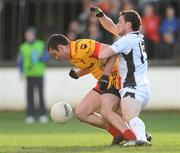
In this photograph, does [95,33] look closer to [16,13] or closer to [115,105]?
[16,13]

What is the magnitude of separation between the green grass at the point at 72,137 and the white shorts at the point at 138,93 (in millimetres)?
753

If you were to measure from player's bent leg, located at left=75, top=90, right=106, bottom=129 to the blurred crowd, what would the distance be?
10.1 meters

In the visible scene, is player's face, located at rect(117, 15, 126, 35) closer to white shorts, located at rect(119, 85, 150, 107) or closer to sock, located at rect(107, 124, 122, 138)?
white shorts, located at rect(119, 85, 150, 107)

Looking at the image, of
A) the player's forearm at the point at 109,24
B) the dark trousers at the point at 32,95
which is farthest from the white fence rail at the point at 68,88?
the player's forearm at the point at 109,24

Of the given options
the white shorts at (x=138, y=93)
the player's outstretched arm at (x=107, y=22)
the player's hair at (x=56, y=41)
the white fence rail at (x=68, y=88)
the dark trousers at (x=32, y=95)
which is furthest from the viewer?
the white fence rail at (x=68, y=88)

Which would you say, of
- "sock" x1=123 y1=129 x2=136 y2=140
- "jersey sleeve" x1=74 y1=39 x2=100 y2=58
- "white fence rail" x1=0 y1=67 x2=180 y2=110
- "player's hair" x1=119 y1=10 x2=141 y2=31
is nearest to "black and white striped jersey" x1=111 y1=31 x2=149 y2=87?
"player's hair" x1=119 y1=10 x2=141 y2=31

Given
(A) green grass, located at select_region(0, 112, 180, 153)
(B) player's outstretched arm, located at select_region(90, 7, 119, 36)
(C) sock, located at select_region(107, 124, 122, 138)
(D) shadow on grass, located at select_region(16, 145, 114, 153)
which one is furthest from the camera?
(B) player's outstretched arm, located at select_region(90, 7, 119, 36)

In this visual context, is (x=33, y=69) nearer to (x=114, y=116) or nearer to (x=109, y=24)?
(x=109, y=24)

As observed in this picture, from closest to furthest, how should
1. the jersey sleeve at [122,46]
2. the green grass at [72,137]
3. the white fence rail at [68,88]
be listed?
the green grass at [72,137] < the jersey sleeve at [122,46] < the white fence rail at [68,88]

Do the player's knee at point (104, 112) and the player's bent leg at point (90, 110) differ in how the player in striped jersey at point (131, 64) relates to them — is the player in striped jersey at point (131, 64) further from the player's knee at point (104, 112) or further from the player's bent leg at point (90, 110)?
the player's bent leg at point (90, 110)

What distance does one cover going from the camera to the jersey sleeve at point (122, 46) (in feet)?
41.4

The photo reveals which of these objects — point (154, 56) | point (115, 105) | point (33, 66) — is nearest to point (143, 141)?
point (115, 105)

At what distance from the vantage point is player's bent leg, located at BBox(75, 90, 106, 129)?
43.3ft

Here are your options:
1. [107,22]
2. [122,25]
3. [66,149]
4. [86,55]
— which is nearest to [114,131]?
[66,149]
